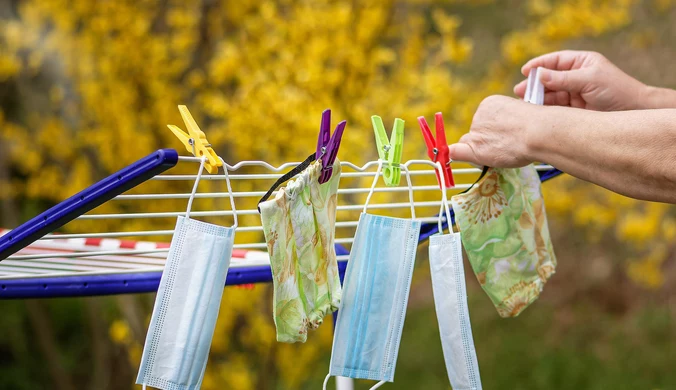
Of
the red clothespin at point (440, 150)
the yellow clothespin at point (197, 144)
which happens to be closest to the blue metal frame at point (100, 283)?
the red clothespin at point (440, 150)

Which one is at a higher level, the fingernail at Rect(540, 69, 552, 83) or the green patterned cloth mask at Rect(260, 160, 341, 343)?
the fingernail at Rect(540, 69, 552, 83)

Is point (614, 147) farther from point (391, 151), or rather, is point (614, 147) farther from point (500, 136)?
point (391, 151)

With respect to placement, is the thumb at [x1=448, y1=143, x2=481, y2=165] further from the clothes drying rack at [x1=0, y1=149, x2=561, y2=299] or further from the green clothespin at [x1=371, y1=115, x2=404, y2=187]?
the green clothespin at [x1=371, y1=115, x2=404, y2=187]

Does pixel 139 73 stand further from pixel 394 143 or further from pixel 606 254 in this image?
pixel 606 254

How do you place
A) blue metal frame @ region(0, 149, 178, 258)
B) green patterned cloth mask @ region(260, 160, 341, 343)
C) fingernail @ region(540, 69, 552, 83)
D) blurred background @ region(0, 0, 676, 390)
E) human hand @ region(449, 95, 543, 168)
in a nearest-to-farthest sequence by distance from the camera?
1. blue metal frame @ region(0, 149, 178, 258)
2. green patterned cloth mask @ region(260, 160, 341, 343)
3. human hand @ region(449, 95, 543, 168)
4. fingernail @ region(540, 69, 552, 83)
5. blurred background @ region(0, 0, 676, 390)

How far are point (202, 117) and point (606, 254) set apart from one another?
2541 mm

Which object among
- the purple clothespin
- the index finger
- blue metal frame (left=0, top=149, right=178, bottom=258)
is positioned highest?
the index finger

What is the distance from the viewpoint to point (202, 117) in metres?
2.69

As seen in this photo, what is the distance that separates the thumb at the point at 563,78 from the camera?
1133 mm

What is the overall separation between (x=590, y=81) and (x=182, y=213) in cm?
69

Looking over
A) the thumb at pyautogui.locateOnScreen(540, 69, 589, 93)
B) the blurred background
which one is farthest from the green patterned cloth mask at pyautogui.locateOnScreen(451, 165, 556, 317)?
the blurred background

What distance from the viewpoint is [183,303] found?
0.83 meters

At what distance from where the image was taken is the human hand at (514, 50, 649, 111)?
3.73 ft

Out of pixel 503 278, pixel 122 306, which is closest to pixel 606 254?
pixel 122 306
